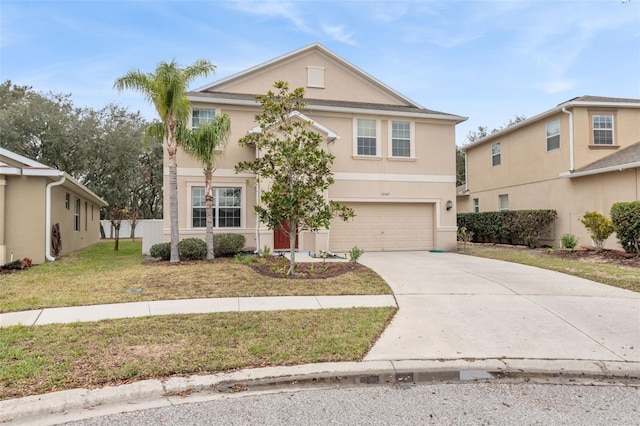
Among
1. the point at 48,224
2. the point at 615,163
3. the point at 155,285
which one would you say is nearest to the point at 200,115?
the point at 48,224

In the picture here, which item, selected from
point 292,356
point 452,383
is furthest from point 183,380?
point 452,383

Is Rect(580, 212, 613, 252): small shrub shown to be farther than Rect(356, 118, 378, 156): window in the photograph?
No

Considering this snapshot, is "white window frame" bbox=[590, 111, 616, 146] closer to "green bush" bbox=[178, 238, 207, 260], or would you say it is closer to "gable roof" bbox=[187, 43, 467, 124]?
"gable roof" bbox=[187, 43, 467, 124]

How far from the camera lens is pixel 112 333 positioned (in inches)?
213

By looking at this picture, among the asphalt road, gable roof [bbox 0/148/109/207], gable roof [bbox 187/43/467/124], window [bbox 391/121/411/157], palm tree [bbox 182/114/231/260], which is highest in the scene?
gable roof [bbox 187/43/467/124]

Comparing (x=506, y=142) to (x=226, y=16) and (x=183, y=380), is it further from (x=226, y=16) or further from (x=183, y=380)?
(x=183, y=380)

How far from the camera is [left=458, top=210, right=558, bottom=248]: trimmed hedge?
17672 mm

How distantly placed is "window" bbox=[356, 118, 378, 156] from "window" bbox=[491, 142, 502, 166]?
9.56 m

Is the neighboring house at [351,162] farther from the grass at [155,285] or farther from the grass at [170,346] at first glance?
the grass at [170,346]

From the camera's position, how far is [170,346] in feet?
16.2

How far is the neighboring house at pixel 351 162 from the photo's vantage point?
1492 centimetres

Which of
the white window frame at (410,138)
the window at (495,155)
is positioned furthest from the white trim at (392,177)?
the window at (495,155)

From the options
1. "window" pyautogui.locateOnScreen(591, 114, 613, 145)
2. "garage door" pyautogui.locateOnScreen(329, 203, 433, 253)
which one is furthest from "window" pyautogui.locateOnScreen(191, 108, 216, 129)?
"window" pyautogui.locateOnScreen(591, 114, 613, 145)

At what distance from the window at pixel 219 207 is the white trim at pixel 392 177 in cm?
408
